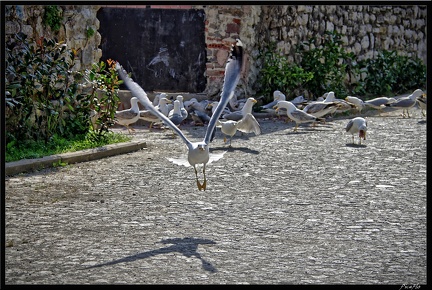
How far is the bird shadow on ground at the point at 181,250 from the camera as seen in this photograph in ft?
17.3

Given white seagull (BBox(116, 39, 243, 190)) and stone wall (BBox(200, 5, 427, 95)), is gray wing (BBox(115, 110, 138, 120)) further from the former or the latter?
white seagull (BBox(116, 39, 243, 190))

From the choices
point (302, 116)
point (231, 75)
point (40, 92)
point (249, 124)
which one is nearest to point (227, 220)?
point (231, 75)

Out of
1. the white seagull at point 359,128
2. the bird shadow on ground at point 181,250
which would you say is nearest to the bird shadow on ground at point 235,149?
the white seagull at point 359,128

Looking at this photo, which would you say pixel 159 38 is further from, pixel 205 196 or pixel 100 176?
pixel 205 196

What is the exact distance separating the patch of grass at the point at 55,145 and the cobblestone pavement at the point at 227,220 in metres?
0.44

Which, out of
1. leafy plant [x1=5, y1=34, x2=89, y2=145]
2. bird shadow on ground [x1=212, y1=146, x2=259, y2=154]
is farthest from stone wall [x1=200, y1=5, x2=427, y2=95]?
leafy plant [x1=5, y1=34, x2=89, y2=145]

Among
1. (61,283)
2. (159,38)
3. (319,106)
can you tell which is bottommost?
(61,283)

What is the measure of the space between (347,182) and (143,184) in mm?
2228

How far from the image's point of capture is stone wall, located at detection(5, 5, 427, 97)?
11.0 meters

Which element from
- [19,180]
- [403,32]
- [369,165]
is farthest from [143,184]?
[403,32]

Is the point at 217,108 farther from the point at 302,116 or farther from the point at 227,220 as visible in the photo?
the point at 302,116

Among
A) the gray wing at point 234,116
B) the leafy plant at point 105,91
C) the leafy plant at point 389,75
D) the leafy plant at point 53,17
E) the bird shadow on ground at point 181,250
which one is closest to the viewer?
the bird shadow on ground at point 181,250

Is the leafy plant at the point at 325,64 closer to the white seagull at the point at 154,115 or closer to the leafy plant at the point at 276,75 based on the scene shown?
the leafy plant at the point at 276,75

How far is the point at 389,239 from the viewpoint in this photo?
6.01m
